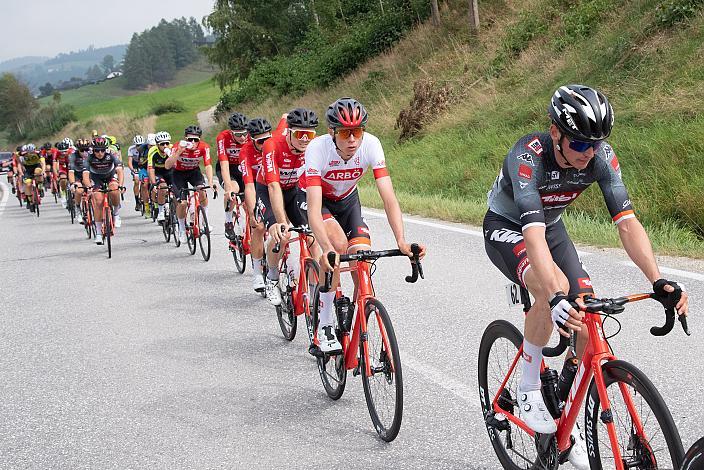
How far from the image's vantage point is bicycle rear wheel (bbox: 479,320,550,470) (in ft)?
12.5

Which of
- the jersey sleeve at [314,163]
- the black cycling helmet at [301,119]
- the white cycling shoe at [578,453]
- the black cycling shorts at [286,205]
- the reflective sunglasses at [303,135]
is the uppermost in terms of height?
the black cycling helmet at [301,119]

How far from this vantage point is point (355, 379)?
571cm

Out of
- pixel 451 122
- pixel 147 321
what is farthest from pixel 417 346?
pixel 451 122

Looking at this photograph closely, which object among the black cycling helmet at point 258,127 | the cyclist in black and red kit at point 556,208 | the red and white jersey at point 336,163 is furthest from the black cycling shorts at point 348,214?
the black cycling helmet at point 258,127

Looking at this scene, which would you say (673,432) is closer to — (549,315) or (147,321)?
(549,315)

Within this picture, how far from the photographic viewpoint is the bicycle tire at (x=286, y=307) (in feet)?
22.3

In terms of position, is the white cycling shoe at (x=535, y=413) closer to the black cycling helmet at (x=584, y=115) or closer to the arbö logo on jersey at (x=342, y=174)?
the black cycling helmet at (x=584, y=115)

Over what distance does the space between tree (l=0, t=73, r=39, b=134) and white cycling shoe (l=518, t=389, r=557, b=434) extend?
146 metres

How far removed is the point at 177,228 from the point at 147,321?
5.37 m

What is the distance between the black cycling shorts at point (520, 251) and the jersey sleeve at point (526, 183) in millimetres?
346

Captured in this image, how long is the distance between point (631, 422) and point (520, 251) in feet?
4.00

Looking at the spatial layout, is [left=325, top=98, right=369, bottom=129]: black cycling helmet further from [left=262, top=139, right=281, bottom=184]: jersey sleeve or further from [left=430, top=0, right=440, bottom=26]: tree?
[left=430, top=0, right=440, bottom=26]: tree

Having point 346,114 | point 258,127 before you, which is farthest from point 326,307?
point 258,127

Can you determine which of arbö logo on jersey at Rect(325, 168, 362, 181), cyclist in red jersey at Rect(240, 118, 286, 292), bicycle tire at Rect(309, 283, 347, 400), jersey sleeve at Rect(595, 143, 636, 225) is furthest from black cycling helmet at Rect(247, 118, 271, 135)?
jersey sleeve at Rect(595, 143, 636, 225)
